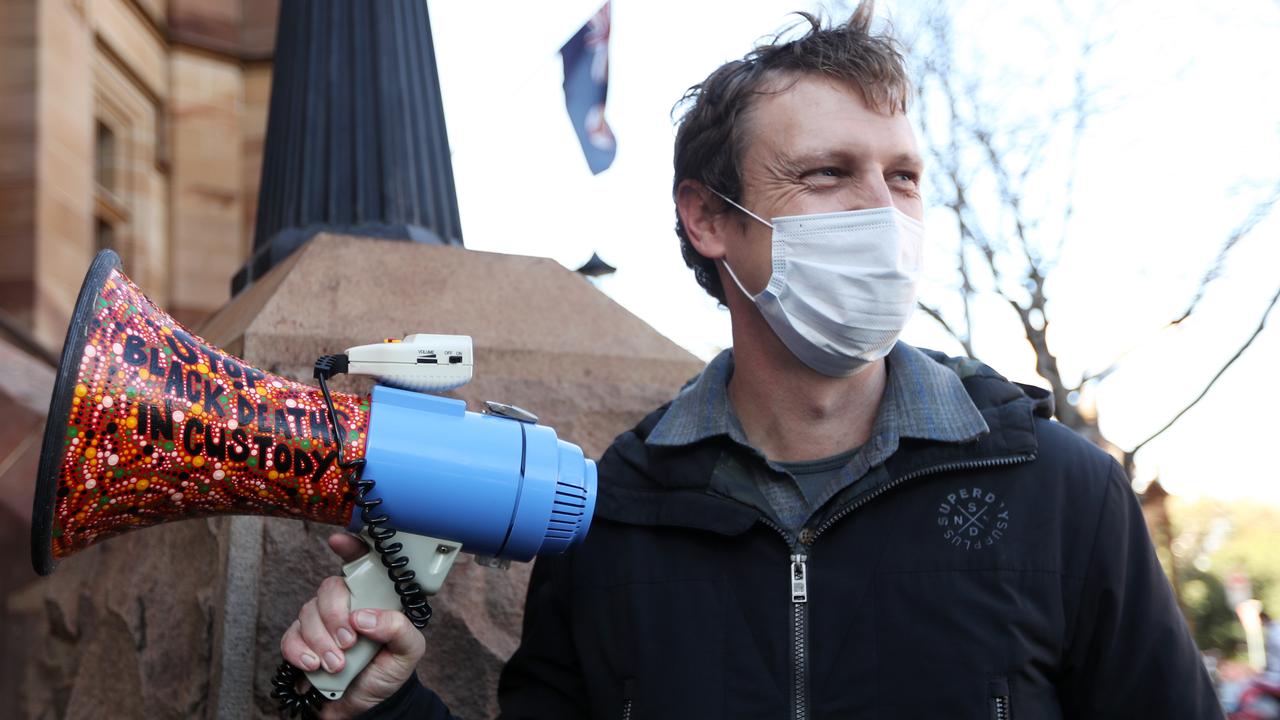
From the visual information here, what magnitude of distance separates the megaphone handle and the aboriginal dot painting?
0.31 feet

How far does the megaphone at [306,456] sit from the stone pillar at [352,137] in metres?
1.67

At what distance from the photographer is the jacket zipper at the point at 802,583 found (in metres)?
1.87

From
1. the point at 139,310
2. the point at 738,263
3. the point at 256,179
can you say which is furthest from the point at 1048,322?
the point at 139,310

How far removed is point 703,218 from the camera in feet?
8.23

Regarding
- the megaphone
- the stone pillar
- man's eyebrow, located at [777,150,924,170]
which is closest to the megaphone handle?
the megaphone

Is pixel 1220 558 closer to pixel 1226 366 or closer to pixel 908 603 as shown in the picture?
pixel 1226 366

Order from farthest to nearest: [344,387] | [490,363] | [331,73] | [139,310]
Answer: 1. [331,73]
2. [490,363]
3. [344,387]
4. [139,310]

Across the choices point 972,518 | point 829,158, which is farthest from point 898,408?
point 829,158

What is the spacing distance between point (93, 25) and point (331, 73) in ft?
28.6

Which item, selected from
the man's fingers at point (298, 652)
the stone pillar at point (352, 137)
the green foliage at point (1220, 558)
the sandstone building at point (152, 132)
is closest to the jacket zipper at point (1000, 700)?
the man's fingers at point (298, 652)

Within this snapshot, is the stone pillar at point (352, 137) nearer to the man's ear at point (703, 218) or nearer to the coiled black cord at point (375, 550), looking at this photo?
the man's ear at point (703, 218)

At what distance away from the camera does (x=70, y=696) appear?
10.4ft

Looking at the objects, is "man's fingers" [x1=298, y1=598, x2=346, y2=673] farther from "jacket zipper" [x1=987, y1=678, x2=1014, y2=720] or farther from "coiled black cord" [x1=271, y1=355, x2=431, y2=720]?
"jacket zipper" [x1=987, y1=678, x2=1014, y2=720]

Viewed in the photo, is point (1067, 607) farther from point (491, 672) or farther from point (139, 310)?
point (139, 310)
